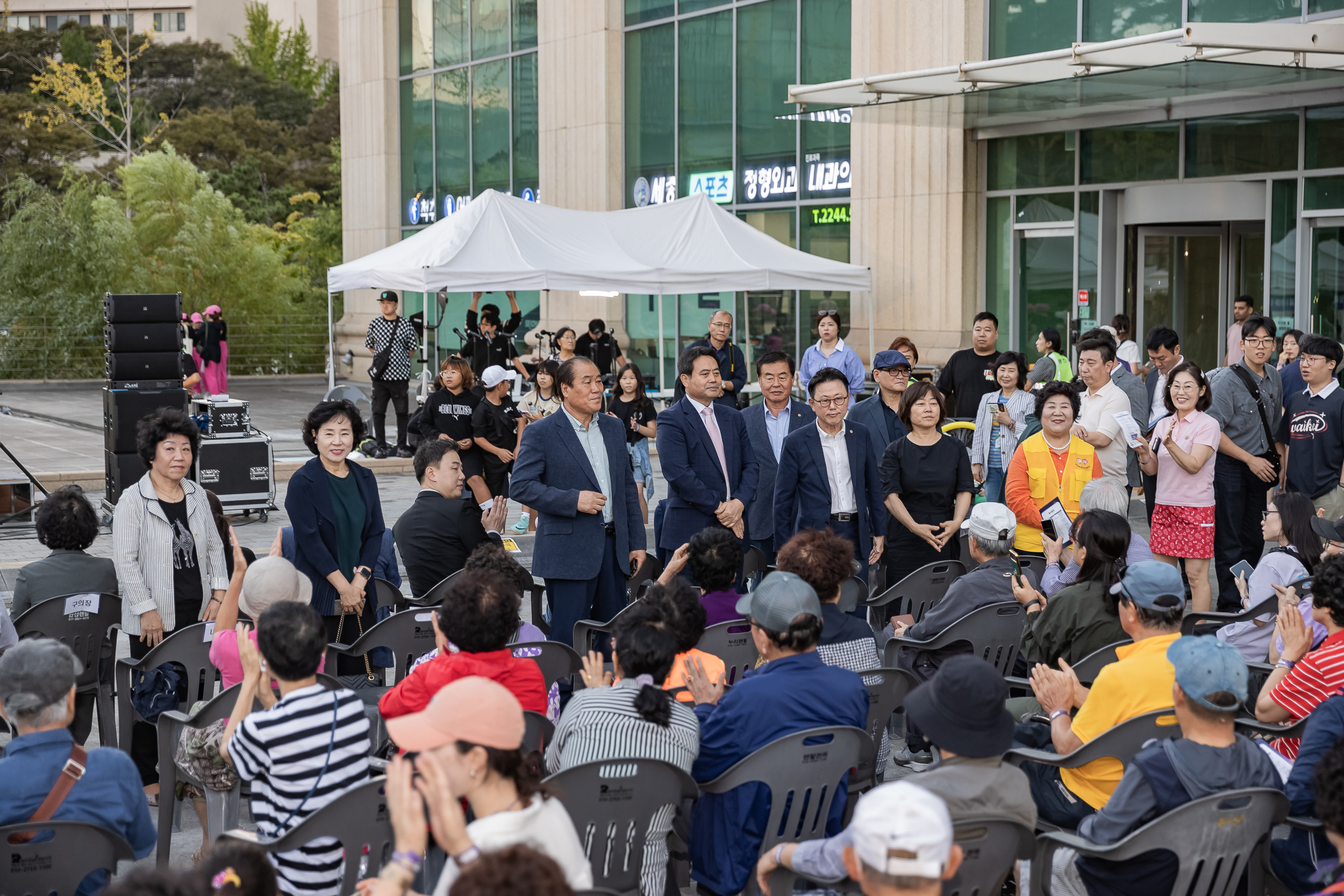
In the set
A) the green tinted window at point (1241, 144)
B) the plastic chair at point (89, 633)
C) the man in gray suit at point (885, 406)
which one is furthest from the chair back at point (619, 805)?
the green tinted window at point (1241, 144)

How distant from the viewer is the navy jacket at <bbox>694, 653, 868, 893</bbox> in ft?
12.5

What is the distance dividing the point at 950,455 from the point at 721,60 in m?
15.0

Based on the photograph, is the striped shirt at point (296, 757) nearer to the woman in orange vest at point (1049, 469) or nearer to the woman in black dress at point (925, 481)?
the woman in black dress at point (925, 481)

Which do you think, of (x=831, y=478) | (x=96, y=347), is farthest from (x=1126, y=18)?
(x=96, y=347)

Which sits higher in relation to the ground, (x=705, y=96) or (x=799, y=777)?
(x=705, y=96)

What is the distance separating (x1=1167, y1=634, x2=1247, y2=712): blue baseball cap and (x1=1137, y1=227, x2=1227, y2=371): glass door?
12.8 m

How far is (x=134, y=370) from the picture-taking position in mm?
12008

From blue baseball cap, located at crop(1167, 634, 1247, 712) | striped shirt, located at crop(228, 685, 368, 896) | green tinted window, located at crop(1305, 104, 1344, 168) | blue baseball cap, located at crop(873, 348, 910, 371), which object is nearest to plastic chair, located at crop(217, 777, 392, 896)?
striped shirt, located at crop(228, 685, 368, 896)

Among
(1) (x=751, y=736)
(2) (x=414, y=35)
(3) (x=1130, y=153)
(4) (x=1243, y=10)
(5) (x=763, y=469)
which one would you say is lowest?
(1) (x=751, y=736)

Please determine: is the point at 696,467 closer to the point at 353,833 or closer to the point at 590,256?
the point at 353,833

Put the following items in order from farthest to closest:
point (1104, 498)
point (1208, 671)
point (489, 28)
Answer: point (489, 28) → point (1104, 498) → point (1208, 671)

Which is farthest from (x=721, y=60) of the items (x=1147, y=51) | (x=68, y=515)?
(x=68, y=515)

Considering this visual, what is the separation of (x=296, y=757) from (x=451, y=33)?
25.9m

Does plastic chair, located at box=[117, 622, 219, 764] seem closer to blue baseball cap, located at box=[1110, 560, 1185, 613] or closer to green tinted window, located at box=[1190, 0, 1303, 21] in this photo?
blue baseball cap, located at box=[1110, 560, 1185, 613]
